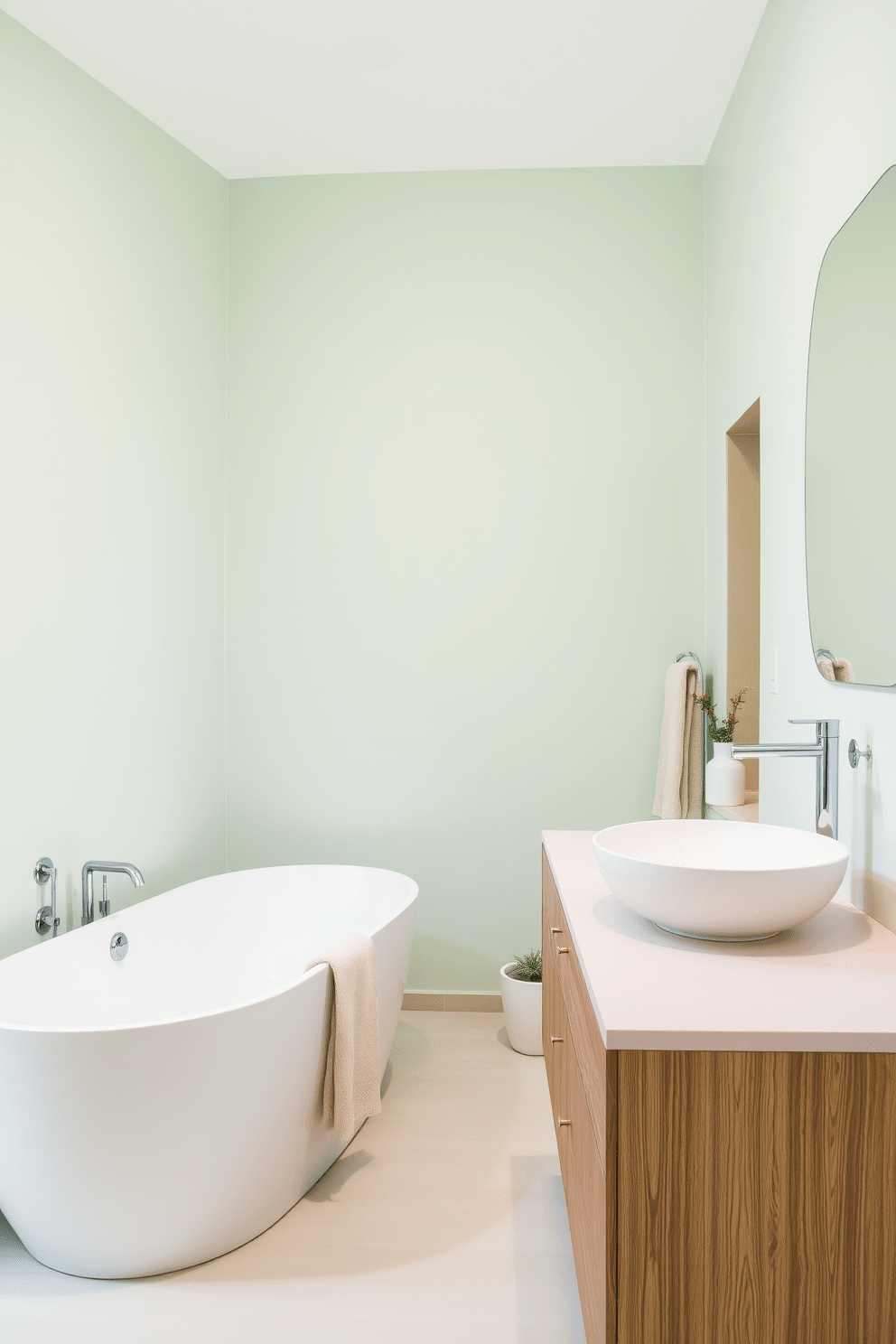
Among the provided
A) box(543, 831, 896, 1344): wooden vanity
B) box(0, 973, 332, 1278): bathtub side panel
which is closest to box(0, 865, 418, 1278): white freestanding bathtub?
box(0, 973, 332, 1278): bathtub side panel

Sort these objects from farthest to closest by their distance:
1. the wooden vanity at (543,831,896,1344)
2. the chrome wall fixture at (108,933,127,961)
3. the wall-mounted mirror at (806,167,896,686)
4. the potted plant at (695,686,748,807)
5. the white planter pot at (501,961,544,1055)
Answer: the white planter pot at (501,961,544,1055), the chrome wall fixture at (108,933,127,961), the potted plant at (695,686,748,807), the wall-mounted mirror at (806,167,896,686), the wooden vanity at (543,831,896,1344)

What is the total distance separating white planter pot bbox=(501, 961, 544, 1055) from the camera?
9.34 feet

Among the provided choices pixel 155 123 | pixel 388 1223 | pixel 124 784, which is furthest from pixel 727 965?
pixel 155 123

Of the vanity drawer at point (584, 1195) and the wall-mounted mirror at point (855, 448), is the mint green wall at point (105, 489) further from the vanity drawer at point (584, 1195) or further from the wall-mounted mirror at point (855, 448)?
the wall-mounted mirror at point (855, 448)

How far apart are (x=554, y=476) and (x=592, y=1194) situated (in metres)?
2.40

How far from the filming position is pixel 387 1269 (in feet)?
6.15

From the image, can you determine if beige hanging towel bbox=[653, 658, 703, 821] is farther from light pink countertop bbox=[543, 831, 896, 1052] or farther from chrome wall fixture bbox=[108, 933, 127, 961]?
chrome wall fixture bbox=[108, 933, 127, 961]

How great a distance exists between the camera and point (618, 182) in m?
3.15

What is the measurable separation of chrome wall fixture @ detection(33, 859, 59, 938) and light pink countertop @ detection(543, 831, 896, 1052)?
1.49m

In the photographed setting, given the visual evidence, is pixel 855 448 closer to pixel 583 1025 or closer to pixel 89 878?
pixel 583 1025

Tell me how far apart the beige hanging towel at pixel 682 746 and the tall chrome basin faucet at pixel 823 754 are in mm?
1241

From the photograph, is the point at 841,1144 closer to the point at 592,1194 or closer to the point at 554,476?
Result: the point at 592,1194

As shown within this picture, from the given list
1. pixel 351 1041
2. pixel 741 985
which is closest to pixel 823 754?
pixel 741 985

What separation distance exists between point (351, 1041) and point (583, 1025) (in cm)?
90
